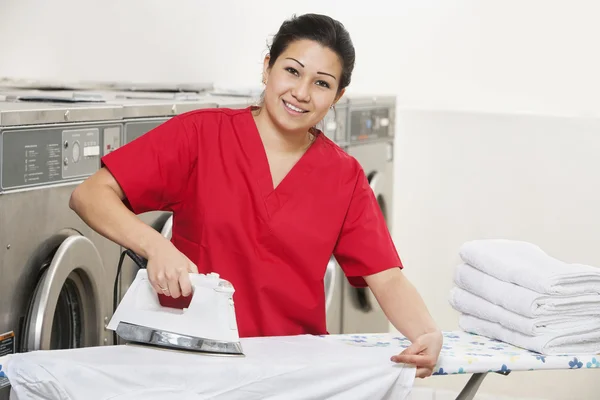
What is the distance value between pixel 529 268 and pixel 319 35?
2.07ft

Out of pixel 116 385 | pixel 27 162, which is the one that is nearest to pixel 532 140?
pixel 27 162

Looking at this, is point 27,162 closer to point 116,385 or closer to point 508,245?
point 116,385

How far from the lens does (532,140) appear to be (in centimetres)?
350

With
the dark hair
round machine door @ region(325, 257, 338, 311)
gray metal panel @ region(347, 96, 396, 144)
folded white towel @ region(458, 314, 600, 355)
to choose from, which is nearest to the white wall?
gray metal panel @ region(347, 96, 396, 144)

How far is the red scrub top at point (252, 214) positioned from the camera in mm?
1629

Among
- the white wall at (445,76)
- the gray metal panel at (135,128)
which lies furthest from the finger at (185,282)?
the white wall at (445,76)

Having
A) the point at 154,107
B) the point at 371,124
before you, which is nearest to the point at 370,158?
the point at 371,124

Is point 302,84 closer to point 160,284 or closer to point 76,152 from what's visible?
point 160,284

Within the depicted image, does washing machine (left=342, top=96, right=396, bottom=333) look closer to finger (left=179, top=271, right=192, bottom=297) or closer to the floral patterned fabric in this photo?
the floral patterned fabric

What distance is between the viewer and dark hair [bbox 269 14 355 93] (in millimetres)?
1639

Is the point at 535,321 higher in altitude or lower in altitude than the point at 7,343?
higher

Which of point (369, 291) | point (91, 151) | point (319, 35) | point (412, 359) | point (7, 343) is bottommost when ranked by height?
point (369, 291)

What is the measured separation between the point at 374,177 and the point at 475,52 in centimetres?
67

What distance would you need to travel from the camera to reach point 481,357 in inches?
66.0
